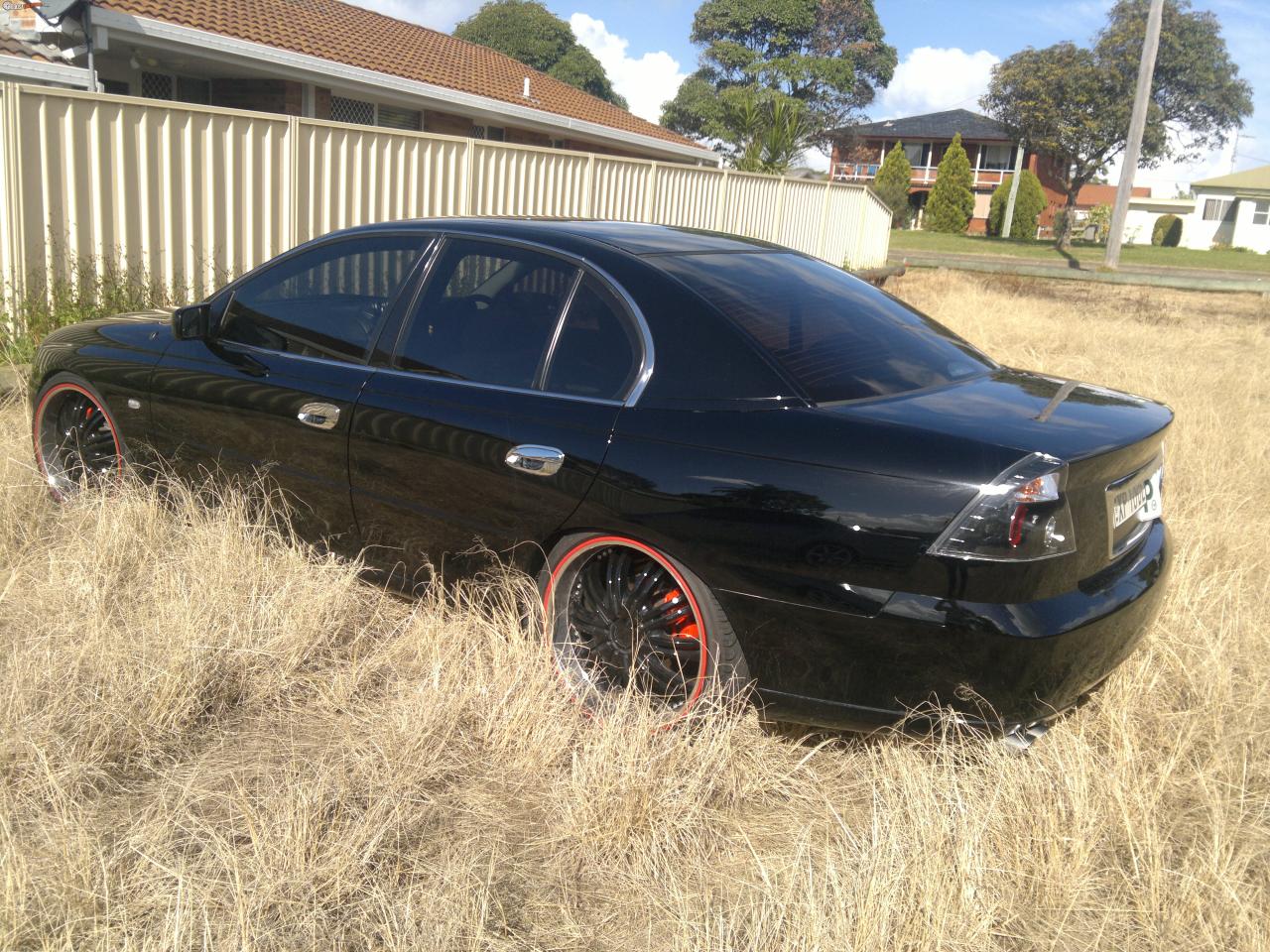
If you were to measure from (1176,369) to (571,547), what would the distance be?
26.9 feet

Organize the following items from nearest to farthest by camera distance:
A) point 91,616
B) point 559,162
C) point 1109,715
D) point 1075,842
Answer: point 1075,842
point 1109,715
point 91,616
point 559,162

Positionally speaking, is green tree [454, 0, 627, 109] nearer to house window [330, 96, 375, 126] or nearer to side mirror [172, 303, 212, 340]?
house window [330, 96, 375, 126]

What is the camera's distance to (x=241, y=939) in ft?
7.29

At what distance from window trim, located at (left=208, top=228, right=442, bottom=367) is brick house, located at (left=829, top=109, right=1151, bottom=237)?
180ft

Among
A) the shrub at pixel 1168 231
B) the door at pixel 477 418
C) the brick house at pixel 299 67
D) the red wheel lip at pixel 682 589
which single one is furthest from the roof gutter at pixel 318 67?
the shrub at pixel 1168 231

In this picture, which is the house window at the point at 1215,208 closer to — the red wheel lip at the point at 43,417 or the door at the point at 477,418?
the door at the point at 477,418

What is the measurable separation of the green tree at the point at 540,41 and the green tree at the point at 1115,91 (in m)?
23.9

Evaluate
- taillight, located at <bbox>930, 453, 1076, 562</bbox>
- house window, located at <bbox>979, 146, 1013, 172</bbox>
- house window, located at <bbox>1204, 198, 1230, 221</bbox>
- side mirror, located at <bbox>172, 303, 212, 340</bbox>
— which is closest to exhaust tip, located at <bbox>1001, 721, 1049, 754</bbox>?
taillight, located at <bbox>930, 453, 1076, 562</bbox>

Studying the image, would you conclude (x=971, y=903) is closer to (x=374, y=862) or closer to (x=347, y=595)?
(x=374, y=862)

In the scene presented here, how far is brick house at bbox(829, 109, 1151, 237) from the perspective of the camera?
58.6m

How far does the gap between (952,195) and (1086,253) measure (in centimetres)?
1438

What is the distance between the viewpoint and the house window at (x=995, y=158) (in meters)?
59.9

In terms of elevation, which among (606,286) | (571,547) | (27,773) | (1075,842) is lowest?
(27,773)

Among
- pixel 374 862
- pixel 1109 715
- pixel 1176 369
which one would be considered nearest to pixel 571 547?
pixel 374 862
